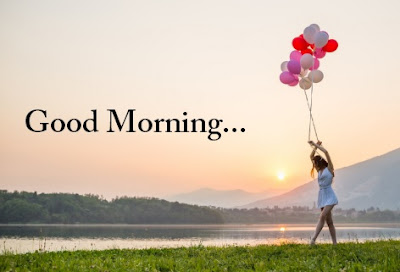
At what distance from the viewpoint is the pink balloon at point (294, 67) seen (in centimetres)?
1425

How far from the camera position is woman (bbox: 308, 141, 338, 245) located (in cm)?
1298

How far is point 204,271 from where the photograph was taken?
933cm

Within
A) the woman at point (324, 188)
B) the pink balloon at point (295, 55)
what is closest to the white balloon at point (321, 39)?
the pink balloon at point (295, 55)

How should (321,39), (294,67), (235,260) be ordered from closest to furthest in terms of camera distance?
(235,260), (321,39), (294,67)

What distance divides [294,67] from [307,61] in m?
0.43

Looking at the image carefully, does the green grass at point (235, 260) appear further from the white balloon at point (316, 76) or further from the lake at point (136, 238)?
the white balloon at point (316, 76)

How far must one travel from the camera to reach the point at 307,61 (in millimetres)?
13938

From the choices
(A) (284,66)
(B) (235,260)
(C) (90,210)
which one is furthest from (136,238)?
(C) (90,210)

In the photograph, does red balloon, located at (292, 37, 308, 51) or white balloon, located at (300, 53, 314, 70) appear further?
red balloon, located at (292, 37, 308, 51)

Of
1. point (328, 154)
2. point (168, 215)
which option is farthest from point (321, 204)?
point (168, 215)

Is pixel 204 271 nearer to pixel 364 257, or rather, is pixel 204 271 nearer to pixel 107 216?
pixel 364 257

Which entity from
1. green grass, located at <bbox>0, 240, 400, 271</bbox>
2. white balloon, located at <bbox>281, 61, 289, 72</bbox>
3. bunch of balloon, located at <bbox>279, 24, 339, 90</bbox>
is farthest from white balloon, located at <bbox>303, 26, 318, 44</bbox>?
green grass, located at <bbox>0, 240, 400, 271</bbox>

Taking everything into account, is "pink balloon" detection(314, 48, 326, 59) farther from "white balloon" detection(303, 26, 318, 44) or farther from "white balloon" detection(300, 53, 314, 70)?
"white balloon" detection(300, 53, 314, 70)

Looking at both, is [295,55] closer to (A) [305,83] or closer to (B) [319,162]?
(A) [305,83]
